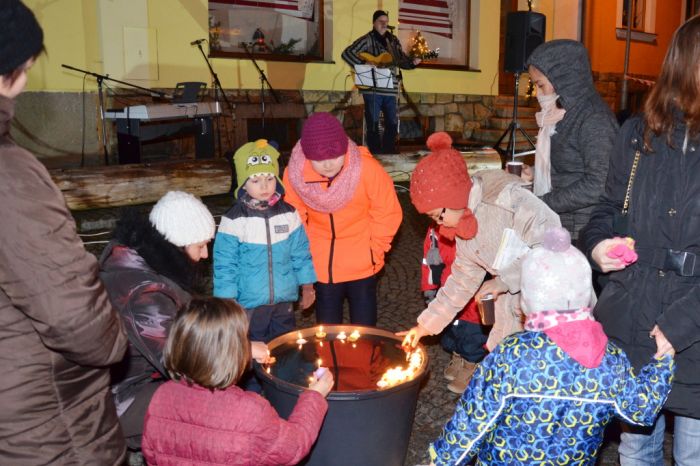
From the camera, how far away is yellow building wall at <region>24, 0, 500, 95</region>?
9.81 metres

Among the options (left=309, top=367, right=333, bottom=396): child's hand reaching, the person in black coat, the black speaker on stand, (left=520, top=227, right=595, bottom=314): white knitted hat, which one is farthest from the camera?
the black speaker on stand

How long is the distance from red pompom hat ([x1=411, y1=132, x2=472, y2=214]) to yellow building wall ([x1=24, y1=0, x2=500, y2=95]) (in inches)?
319

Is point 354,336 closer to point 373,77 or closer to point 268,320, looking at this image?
point 268,320

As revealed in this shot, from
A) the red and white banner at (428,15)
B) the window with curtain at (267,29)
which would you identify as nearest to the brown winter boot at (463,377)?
the window with curtain at (267,29)

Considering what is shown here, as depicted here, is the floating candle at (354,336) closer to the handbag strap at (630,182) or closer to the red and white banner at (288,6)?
the handbag strap at (630,182)

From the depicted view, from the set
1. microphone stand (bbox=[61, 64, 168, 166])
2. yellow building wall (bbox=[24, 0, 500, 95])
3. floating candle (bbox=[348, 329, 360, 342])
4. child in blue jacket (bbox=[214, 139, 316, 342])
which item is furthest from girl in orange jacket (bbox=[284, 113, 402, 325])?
yellow building wall (bbox=[24, 0, 500, 95])

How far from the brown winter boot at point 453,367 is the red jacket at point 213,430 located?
6.56 feet

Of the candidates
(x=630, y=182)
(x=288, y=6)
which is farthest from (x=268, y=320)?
(x=288, y=6)

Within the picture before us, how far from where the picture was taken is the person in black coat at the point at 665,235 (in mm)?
2115

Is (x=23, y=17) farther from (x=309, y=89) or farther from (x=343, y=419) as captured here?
(x=309, y=89)

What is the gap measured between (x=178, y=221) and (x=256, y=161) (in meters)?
0.88

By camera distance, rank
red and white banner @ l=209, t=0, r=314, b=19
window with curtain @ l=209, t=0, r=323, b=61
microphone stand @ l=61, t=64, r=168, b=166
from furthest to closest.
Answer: red and white banner @ l=209, t=0, r=314, b=19, window with curtain @ l=209, t=0, r=323, b=61, microphone stand @ l=61, t=64, r=168, b=166

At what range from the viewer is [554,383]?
201cm

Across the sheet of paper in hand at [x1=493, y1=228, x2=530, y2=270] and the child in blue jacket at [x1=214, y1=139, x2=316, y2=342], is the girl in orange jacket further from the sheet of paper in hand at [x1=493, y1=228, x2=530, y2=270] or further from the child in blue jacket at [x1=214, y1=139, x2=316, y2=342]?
the sheet of paper in hand at [x1=493, y1=228, x2=530, y2=270]
